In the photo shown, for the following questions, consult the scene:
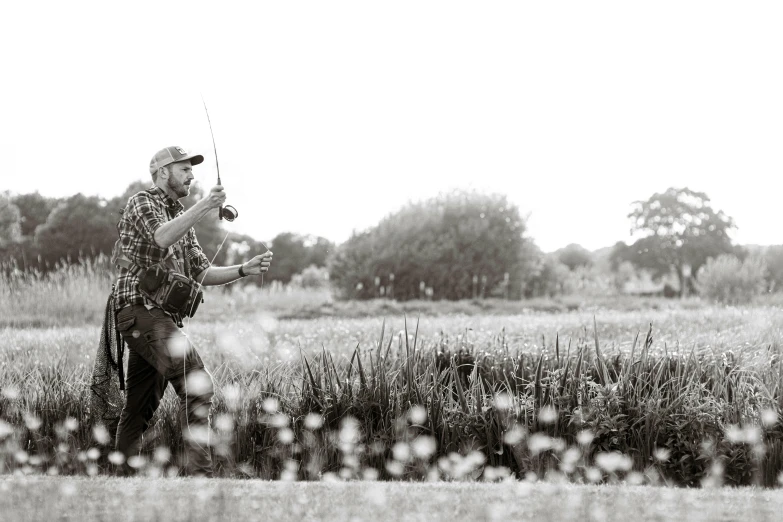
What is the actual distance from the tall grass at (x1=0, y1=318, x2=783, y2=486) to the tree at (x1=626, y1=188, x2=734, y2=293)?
142 feet

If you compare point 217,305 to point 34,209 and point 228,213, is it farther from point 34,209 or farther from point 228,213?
point 34,209

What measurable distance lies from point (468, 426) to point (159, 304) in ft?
7.00

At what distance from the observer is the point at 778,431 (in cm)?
527

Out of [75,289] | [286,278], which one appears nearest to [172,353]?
[75,289]

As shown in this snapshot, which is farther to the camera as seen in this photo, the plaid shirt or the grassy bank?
the grassy bank

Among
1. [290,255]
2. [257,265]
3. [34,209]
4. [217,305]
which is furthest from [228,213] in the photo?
[290,255]

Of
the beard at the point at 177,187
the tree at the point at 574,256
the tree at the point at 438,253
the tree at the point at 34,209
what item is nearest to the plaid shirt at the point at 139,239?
the beard at the point at 177,187

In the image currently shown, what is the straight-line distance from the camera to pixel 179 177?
4871 millimetres

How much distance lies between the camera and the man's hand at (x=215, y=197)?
434 centimetres

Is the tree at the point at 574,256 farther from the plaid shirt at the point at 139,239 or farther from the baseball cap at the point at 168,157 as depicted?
the plaid shirt at the point at 139,239

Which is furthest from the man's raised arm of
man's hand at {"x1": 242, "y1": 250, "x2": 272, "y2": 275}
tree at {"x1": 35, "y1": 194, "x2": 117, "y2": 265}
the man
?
tree at {"x1": 35, "y1": 194, "x2": 117, "y2": 265}

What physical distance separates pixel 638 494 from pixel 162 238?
2.78m

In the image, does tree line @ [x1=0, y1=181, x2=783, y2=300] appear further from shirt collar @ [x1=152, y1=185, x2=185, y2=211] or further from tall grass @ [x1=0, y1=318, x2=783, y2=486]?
shirt collar @ [x1=152, y1=185, x2=185, y2=211]

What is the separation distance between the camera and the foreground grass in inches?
128
